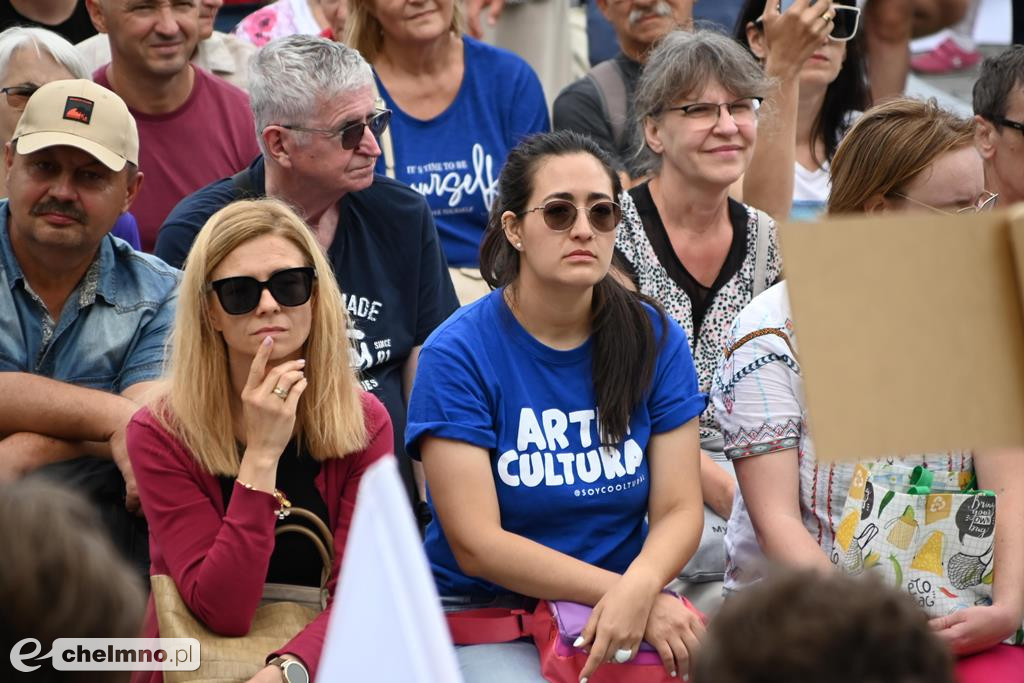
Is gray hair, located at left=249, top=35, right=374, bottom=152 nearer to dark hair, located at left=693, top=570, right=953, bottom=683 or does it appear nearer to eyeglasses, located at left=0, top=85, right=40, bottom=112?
eyeglasses, located at left=0, top=85, right=40, bottom=112

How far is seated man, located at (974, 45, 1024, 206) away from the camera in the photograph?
3.89 metres

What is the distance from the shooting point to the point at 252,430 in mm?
3186

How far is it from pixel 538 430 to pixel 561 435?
0.06 m

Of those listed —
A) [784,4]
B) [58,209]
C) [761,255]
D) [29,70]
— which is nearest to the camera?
[58,209]

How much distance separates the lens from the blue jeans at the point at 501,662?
3.11 m

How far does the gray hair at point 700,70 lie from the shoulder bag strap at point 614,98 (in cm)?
74

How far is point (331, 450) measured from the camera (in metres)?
3.27

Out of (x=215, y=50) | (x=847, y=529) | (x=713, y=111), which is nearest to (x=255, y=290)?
(x=847, y=529)

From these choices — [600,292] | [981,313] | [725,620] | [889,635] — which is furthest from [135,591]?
[600,292]

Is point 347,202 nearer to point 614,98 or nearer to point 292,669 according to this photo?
point 614,98

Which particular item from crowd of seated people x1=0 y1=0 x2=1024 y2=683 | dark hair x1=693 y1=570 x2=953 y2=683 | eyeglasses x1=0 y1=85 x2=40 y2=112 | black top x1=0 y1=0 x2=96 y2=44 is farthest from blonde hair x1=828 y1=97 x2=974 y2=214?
black top x1=0 y1=0 x2=96 y2=44

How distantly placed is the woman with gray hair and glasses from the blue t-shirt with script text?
815 mm

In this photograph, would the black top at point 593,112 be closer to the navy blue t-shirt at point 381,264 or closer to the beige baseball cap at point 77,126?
the navy blue t-shirt at point 381,264

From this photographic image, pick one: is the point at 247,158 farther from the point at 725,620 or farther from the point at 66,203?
the point at 725,620
